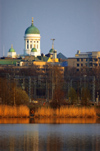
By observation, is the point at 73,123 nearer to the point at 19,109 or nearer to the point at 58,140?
the point at 19,109

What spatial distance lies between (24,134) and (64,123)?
976 cm

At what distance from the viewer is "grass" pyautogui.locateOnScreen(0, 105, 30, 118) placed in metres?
70.2

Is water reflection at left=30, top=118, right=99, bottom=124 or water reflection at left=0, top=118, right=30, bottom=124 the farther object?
water reflection at left=30, top=118, right=99, bottom=124

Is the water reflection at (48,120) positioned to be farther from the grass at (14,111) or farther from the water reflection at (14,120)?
the grass at (14,111)

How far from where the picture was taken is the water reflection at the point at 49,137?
50062 mm

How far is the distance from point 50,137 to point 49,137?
84 millimetres

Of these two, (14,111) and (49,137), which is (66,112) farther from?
(49,137)

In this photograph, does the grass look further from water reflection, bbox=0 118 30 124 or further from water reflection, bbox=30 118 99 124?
water reflection, bbox=30 118 99 124

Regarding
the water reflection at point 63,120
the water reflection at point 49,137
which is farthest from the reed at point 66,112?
the water reflection at point 49,137

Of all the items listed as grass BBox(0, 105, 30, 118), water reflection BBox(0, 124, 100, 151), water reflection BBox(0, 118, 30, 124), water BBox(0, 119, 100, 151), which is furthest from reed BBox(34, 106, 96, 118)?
water reflection BBox(0, 124, 100, 151)

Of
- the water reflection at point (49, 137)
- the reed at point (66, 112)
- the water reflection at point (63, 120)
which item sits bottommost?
the water reflection at point (49, 137)

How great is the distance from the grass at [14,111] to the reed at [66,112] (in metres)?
1.19

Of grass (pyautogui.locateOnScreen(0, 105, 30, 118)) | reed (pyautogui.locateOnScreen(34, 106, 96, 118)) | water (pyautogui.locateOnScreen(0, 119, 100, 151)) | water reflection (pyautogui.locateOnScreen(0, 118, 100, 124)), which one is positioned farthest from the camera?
reed (pyautogui.locateOnScreen(34, 106, 96, 118))

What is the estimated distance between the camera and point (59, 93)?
78.6 m
